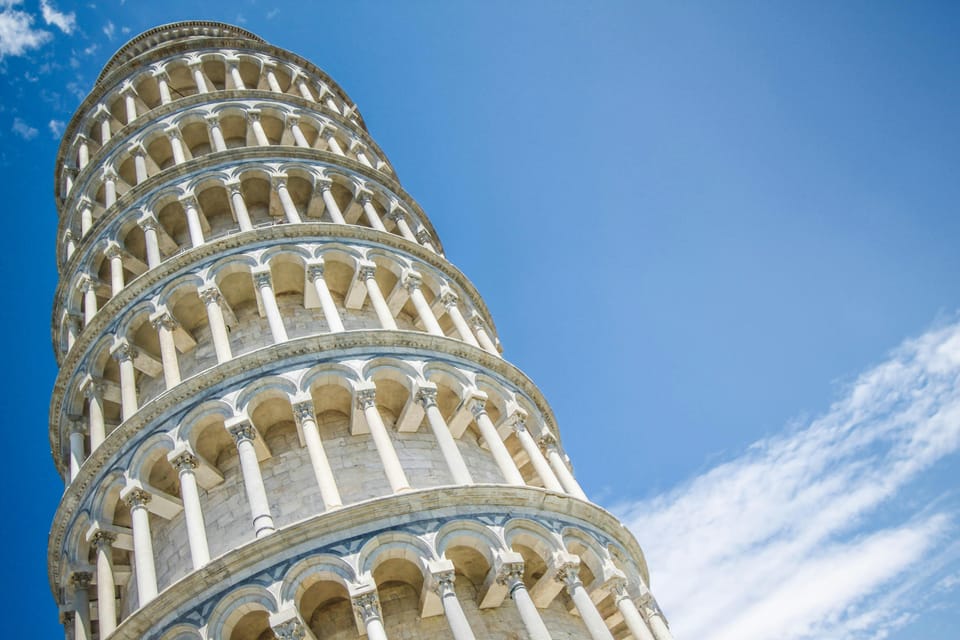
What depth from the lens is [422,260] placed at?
1986 cm

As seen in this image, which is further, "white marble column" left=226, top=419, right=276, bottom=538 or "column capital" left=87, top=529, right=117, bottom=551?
"column capital" left=87, top=529, right=117, bottom=551

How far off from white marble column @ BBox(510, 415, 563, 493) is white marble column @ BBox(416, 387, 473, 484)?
1.42 metres

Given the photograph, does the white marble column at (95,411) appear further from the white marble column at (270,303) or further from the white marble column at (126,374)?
the white marble column at (270,303)

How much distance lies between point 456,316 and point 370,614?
863cm

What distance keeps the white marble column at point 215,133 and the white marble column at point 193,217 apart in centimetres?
202

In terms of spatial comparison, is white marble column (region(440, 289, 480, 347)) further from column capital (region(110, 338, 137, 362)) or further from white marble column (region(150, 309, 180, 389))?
column capital (region(110, 338, 137, 362))

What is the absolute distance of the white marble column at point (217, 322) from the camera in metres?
15.4

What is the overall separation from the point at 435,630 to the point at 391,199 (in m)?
12.9

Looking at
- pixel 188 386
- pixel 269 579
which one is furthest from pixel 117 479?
pixel 269 579

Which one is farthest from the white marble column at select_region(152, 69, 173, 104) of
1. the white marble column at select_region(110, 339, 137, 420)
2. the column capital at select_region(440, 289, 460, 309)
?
the column capital at select_region(440, 289, 460, 309)

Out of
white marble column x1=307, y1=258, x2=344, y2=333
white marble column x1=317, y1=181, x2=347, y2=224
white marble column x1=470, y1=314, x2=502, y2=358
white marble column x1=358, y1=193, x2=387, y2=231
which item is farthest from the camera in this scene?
white marble column x1=358, y1=193, x2=387, y2=231

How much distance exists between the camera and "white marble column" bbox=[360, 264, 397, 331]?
16.7 meters

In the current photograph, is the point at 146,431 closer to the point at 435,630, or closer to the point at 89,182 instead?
the point at 435,630

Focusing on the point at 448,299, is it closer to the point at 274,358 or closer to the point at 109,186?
the point at 274,358
